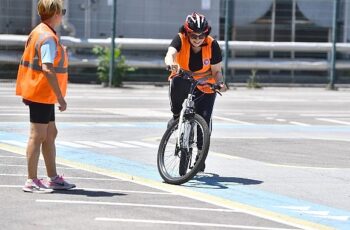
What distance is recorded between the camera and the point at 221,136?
16.2m

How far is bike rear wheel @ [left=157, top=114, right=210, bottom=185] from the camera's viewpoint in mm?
9984

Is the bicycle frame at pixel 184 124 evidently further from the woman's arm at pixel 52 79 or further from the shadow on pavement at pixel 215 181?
the woman's arm at pixel 52 79

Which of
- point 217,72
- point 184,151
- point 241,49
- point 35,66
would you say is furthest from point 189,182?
point 241,49

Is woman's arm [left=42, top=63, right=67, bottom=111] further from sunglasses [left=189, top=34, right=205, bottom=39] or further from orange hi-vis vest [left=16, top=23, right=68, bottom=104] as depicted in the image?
sunglasses [left=189, top=34, right=205, bottom=39]

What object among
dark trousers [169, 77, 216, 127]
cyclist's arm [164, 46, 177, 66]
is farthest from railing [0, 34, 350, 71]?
cyclist's arm [164, 46, 177, 66]

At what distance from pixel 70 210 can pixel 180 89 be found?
2.79m

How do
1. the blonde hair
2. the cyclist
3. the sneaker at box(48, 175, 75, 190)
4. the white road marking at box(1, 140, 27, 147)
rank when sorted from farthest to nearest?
the white road marking at box(1, 140, 27, 147), the cyclist, the sneaker at box(48, 175, 75, 190), the blonde hair

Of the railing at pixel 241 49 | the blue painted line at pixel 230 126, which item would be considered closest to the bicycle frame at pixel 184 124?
the blue painted line at pixel 230 126

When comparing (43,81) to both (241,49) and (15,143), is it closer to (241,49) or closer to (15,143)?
(15,143)

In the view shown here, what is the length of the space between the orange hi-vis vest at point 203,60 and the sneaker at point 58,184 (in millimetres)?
1803

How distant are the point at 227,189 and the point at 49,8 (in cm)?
243

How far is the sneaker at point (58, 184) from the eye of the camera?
370 inches

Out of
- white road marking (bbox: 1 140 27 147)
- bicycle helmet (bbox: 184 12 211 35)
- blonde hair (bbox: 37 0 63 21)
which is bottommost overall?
white road marking (bbox: 1 140 27 147)

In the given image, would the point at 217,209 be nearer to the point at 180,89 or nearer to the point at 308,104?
the point at 180,89
